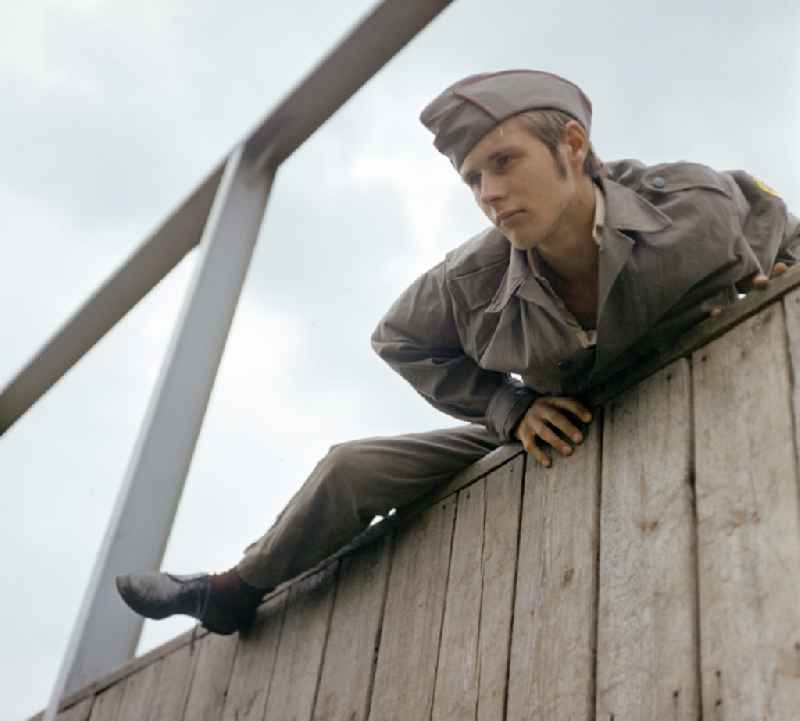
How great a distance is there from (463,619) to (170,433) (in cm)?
164

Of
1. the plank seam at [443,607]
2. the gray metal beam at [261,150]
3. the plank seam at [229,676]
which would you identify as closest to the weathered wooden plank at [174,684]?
the plank seam at [229,676]

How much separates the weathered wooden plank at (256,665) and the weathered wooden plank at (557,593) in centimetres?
71

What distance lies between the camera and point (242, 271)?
368 cm

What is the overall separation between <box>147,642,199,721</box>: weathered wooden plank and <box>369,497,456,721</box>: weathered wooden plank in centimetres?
66

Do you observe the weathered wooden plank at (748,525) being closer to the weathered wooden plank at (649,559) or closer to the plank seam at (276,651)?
the weathered wooden plank at (649,559)

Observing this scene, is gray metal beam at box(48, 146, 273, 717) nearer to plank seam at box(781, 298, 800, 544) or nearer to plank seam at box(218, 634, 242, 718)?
plank seam at box(218, 634, 242, 718)

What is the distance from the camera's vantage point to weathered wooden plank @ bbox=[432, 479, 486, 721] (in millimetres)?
1784

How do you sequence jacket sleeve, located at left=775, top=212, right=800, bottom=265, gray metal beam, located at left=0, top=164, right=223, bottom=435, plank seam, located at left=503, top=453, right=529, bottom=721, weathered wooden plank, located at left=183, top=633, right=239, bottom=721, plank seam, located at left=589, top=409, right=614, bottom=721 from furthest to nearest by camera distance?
gray metal beam, located at left=0, top=164, right=223, bottom=435
weathered wooden plank, located at left=183, top=633, right=239, bottom=721
jacket sleeve, located at left=775, top=212, right=800, bottom=265
plank seam, located at left=503, top=453, right=529, bottom=721
plank seam, located at left=589, top=409, right=614, bottom=721

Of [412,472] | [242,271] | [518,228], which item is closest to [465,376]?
[412,472]

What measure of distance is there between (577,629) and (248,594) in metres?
1.01

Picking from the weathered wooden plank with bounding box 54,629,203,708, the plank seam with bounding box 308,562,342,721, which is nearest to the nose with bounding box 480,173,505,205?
the plank seam with bounding box 308,562,342,721

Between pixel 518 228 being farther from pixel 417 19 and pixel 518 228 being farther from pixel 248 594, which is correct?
pixel 417 19

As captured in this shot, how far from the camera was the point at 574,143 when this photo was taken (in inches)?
77.2

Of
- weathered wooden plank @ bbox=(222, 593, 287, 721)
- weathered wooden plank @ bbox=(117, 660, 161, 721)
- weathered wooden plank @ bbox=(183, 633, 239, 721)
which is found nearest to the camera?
weathered wooden plank @ bbox=(222, 593, 287, 721)
